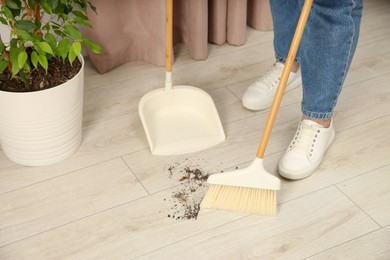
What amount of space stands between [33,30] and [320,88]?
70 centimetres

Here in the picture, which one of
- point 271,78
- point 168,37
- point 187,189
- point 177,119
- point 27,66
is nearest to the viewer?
point 27,66

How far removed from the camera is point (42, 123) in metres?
1.47

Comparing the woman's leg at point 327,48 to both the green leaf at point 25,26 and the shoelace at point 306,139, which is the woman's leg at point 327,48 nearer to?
the shoelace at point 306,139

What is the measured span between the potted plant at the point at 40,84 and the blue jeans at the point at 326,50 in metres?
0.51

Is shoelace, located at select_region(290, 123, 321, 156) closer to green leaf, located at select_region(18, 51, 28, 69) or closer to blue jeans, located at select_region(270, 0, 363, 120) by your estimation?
blue jeans, located at select_region(270, 0, 363, 120)

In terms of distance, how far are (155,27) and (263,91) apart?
42 cm

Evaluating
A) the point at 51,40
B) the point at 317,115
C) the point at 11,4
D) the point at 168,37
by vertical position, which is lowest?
the point at 317,115

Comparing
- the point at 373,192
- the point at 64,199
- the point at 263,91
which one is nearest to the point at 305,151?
the point at 373,192

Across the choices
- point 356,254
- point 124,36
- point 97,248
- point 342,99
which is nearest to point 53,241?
point 97,248

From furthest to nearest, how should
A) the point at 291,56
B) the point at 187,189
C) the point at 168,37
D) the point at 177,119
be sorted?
1. the point at 177,119
2. the point at 168,37
3. the point at 187,189
4. the point at 291,56

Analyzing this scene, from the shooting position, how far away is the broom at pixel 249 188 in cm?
134

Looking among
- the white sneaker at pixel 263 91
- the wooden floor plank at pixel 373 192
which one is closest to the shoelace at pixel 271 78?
the white sneaker at pixel 263 91

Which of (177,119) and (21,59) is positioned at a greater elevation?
(21,59)

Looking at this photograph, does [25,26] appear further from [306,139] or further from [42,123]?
[306,139]
